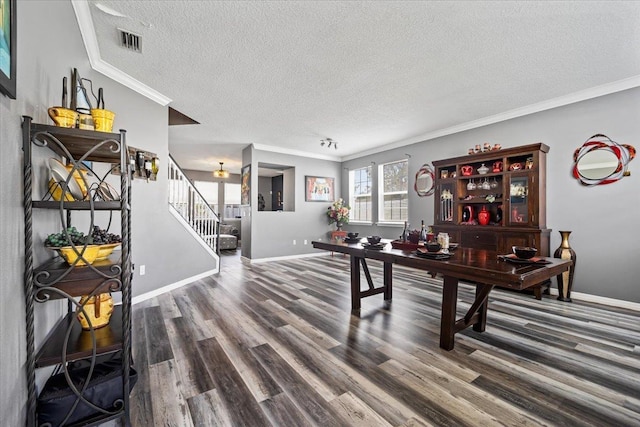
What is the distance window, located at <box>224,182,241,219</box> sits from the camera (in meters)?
10.1

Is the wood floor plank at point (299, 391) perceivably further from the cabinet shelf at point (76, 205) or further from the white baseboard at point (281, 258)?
the white baseboard at point (281, 258)

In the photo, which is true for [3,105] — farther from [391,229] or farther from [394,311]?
[391,229]

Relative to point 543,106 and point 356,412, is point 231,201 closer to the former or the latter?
point 543,106

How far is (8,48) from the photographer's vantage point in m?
0.98

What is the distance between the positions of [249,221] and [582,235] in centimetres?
585

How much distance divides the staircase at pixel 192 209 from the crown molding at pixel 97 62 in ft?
3.15

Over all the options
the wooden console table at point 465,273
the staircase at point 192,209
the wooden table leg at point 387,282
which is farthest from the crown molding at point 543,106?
the staircase at point 192,209

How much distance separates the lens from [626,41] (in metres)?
2.45

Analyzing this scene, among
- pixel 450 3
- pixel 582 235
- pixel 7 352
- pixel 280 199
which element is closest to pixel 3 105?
pixel 7 352

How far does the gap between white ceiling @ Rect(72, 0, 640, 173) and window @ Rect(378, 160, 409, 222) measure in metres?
1.73

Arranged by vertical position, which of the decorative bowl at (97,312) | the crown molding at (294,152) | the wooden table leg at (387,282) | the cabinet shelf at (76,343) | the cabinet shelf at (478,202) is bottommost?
the wooden table leg at (387,282)

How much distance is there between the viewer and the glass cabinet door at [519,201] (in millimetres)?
3761

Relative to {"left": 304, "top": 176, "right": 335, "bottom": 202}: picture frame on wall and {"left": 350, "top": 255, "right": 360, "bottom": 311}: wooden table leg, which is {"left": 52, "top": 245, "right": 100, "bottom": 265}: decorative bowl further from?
{"left": 304, "top": 176, "right": 335, "bottom": 202}: picture frame on wall

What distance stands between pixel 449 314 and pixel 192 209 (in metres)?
4.37
